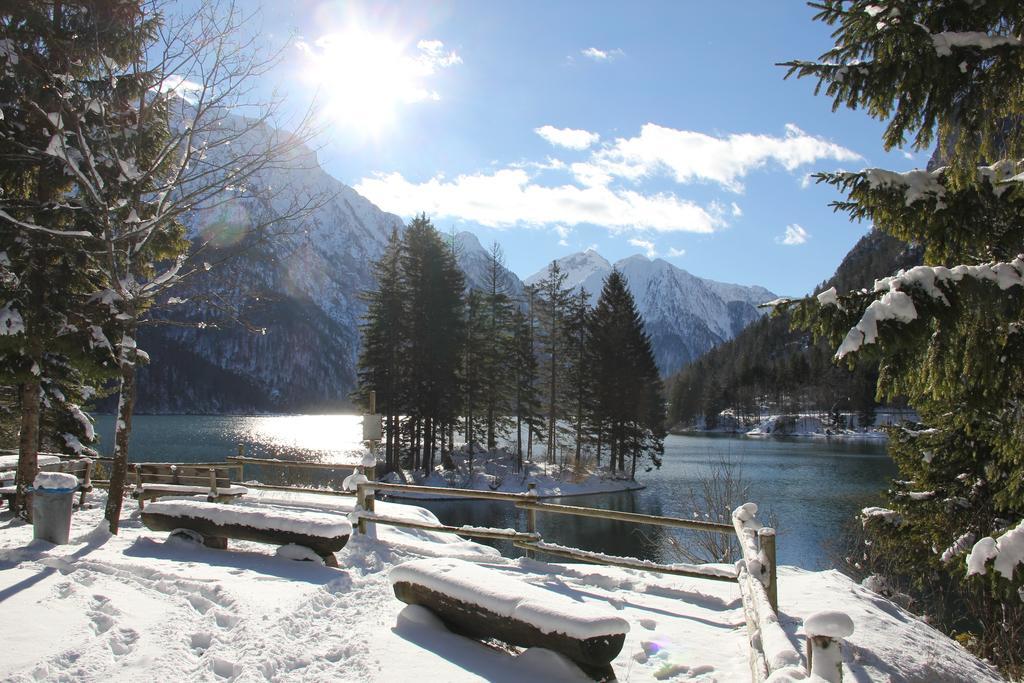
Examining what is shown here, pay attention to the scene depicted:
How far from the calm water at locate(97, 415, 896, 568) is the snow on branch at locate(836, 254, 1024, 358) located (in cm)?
1253

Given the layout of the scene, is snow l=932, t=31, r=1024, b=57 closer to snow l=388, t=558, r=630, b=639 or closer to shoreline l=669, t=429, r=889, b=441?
snow l=388, t=558, r=630, b=639

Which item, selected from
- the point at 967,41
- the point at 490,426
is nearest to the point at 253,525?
the point at 967,41

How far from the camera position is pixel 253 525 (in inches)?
364

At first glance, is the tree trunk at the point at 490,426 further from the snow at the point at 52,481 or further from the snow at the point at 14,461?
the snow at the point at 52,481

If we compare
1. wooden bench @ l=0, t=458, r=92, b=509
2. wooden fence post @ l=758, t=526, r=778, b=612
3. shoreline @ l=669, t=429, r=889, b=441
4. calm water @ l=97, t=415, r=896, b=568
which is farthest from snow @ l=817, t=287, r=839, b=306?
shoreline @ l=669, t=429, r=889, b=441

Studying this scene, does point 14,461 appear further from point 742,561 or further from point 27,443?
point 742,561

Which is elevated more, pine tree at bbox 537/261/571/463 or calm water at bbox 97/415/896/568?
pine tree at bbox 537/261/571/463

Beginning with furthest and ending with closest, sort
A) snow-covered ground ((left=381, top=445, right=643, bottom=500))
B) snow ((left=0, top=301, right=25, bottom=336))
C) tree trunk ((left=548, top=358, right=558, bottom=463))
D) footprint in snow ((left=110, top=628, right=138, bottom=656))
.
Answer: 1. tree trunk ((left=548, top=358, right=558, bottom=463))
2. snow-covered ground ((left=381, top=445, right=643, bottom=500))
3. snow ((left=0, top=301, right=25, bottom=336))
4. footprint in snow ((left=110, top=628, right=138, bottom=656))

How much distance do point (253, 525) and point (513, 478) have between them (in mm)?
29119

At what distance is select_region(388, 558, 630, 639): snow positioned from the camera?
5.14 meters

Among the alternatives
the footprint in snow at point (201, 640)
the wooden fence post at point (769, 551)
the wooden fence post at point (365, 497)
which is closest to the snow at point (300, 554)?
the wooden fence post at point (365, 497)

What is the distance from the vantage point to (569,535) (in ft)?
83.9

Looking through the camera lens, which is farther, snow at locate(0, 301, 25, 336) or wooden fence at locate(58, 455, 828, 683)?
snow at locate(0, 301, 25, 336)

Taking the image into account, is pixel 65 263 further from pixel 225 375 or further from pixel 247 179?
pixel 225 375
